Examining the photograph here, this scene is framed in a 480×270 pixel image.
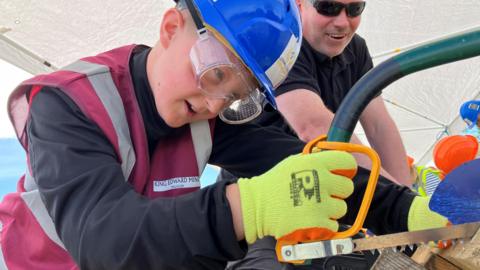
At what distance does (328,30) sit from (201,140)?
671 millimetres

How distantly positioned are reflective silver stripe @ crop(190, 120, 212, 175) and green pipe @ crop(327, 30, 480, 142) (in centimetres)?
45

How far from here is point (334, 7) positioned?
5.07ft

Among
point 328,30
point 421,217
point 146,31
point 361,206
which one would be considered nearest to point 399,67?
point 361,206

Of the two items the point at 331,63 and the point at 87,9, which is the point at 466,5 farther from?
the point at 87,9

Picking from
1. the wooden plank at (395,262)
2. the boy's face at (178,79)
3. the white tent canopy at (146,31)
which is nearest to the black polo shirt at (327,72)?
the boy's face at (178,79)

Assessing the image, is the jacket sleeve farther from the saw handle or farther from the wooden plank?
the wooden plank

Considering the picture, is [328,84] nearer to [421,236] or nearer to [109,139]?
[109,139]

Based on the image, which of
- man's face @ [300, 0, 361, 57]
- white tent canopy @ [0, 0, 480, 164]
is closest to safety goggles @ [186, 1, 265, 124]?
man's face @ [300, 0, 361, 57]

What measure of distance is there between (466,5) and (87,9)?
2178mm

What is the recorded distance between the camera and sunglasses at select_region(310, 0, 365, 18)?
1.54 m

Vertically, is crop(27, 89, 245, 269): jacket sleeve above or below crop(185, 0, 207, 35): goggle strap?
below

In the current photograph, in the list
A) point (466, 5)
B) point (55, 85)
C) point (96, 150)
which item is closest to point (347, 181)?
point (96, 150)

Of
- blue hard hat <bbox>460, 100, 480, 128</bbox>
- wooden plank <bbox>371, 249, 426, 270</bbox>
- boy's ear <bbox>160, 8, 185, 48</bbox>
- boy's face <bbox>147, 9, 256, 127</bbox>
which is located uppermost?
boy's ear <bbox>160, 8, 185, 48</bbox>

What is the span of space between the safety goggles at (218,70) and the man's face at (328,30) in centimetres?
67
